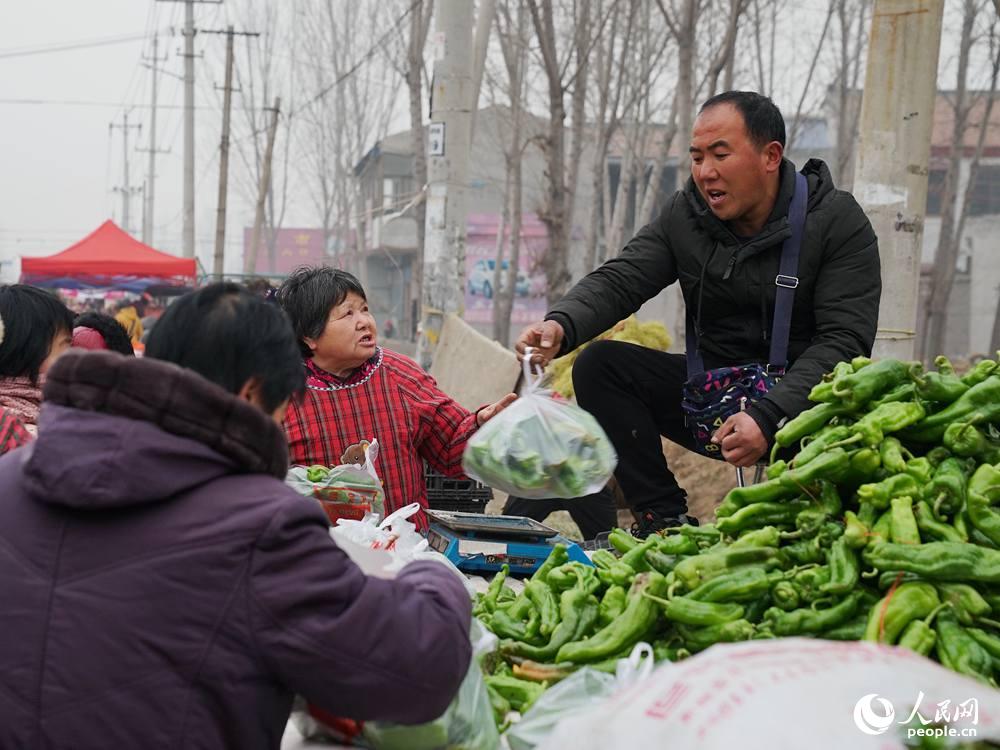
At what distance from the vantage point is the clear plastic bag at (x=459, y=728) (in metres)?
2.19

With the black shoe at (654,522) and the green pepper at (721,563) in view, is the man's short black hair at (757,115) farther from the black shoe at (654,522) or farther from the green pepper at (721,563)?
the green pepper at (721,563)

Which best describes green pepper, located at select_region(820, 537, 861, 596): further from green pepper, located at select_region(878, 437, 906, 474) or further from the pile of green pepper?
green pepper, located at select_region(878, 437, 906, 474)

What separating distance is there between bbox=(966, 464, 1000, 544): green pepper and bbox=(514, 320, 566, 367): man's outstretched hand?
166 cm

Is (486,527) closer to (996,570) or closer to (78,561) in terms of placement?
(996,570)

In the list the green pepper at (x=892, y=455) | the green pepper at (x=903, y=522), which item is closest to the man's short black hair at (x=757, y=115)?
the green pepper at (x=892, y=455)

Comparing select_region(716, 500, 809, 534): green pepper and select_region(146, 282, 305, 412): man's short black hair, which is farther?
select_region(716, 500, 809, 534): green pepper

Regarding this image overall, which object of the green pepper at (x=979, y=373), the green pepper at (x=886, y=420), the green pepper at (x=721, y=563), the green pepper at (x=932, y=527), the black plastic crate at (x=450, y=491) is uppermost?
the green pepper at (x=979, y=373)

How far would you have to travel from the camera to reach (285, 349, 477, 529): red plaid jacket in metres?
4.33

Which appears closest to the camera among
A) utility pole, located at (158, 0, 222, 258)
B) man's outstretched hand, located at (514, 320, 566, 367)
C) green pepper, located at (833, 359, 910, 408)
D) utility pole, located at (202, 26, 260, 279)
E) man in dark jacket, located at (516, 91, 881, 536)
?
green pepper, located at (833, 359, 910, 408)

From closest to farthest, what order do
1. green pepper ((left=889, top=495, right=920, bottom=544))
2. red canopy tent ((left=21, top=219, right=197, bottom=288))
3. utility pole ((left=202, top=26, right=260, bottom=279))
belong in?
1. green pepper ((left=889, top=495, right=920, bottom=544))
2. red canopy tent ((left=21, top=219, right=197, bottom=288))
3. utility pole ((left=202, top=26, right=260, bottom=279))

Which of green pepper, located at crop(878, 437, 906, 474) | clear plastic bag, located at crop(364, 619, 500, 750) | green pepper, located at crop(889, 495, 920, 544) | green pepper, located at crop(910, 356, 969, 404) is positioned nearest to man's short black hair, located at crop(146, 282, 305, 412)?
clear plastic bag, located at crop(364, 619, 500, 750)

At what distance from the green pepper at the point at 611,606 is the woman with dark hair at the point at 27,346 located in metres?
2.13

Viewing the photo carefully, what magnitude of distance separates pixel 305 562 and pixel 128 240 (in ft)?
80.3

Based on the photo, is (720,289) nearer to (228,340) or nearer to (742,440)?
(742,440)
